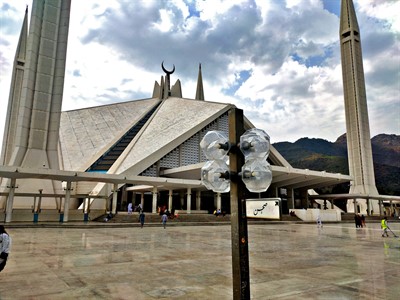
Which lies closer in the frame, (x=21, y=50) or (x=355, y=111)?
(x=21, y=50)

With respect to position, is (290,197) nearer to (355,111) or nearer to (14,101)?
(355,111)

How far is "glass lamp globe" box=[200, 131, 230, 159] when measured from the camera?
8.44 ft

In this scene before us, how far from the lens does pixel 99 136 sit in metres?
34.4

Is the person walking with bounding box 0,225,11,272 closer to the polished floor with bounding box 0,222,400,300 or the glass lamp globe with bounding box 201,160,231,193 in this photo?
the polished floor with bounding box 0,222,400,300

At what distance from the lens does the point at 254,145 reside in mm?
2395

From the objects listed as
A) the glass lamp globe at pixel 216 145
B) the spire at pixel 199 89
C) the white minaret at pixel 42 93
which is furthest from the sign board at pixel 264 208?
the spire at pixel 199 89

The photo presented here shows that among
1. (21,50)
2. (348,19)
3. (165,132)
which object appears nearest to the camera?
(165,132)

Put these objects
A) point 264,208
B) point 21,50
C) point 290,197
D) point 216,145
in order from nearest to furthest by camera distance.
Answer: point 264,208 < point 216,145 < point 290,197 < point 21,50

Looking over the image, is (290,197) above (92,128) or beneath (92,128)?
beneath

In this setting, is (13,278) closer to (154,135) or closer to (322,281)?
(322,281)

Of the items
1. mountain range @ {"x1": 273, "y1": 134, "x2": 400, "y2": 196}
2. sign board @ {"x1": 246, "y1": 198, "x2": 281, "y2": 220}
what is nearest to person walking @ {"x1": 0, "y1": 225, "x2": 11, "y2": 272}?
sign board @ {"x1": 246, "y1": 198, "x2": 281, "y2": 220}

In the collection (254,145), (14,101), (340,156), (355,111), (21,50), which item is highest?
(21,50)

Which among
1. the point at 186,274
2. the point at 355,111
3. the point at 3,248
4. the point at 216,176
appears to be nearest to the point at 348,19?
the point at 355,111

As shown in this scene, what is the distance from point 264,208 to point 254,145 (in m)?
0.49
